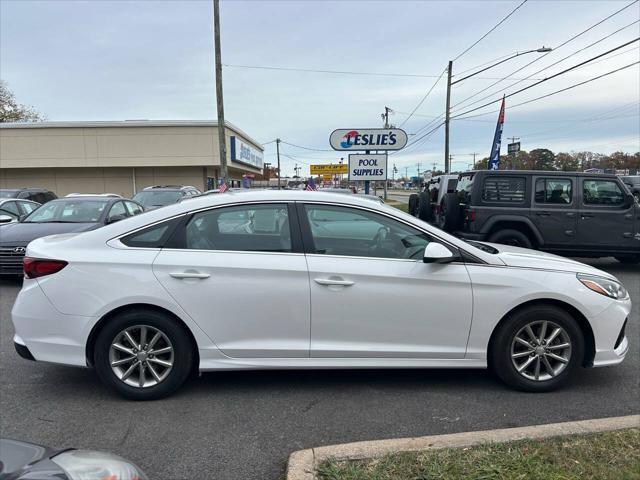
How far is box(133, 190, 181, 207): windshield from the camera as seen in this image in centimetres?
1455

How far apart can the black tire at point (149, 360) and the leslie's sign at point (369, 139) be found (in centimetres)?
1215

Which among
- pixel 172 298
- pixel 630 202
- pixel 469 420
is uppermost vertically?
pixel 630 202

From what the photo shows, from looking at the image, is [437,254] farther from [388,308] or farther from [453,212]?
[453,212]

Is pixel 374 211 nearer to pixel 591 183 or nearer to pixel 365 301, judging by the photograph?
pixel 365 301

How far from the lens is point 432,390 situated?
12.7ft

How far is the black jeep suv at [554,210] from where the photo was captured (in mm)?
8734

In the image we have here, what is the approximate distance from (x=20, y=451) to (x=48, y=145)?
33.0 m

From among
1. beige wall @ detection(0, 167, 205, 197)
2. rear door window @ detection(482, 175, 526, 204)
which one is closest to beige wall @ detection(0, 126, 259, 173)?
beige wall @ detection(0, 167, 205, 197)

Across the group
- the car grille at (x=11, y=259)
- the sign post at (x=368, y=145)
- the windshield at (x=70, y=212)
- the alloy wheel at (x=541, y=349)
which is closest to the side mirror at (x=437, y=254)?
the alloy wheel at (x=541, y=349)

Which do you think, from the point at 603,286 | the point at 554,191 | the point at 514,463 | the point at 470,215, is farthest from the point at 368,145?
the point at 514,463

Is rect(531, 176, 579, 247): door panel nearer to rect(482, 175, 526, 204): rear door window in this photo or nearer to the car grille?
rect(482, 175, 526, 204): rear door window

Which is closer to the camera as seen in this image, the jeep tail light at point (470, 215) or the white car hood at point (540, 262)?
the white car hood at point (540, 262)

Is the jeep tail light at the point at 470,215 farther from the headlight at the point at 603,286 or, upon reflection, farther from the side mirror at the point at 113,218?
the side mirror at the point at 113,218

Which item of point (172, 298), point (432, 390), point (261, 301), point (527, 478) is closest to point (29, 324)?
point (172, 298)
